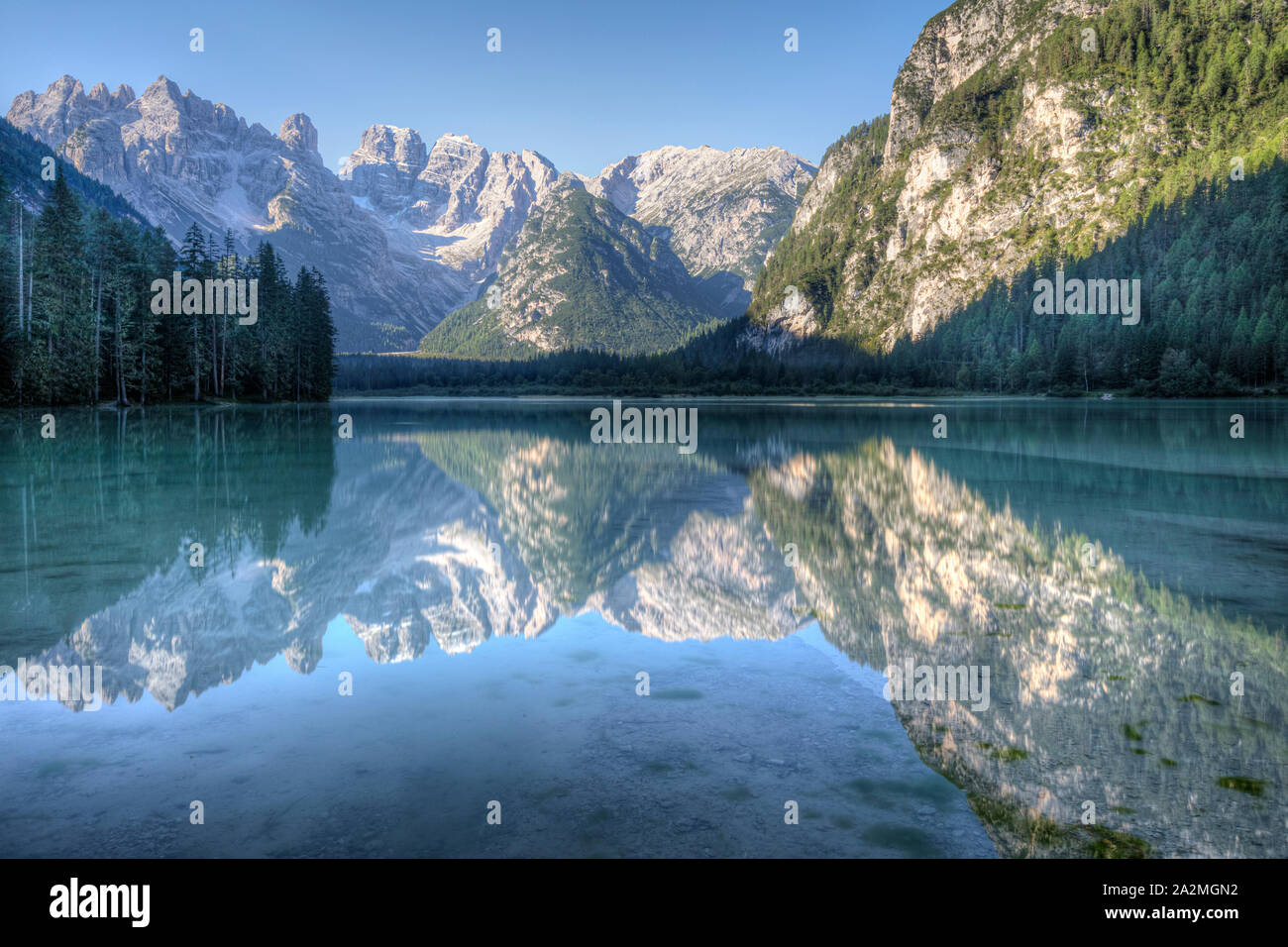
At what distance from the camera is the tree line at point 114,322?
57.9m

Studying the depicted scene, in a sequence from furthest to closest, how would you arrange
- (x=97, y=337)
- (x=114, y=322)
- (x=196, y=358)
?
(x=196, y=358) → (x=114, y=322) → (x=97, y=337)

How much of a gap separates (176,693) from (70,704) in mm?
870

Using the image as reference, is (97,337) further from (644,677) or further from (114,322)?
(644,677)

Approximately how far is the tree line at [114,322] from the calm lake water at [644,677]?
160ft

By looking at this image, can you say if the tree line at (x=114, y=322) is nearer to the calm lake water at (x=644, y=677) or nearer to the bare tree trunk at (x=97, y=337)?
the bare tree trunk at (x=97, y=337)

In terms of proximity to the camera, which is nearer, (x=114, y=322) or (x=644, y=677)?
(x=644, y=677)

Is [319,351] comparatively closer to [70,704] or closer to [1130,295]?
[70,704]

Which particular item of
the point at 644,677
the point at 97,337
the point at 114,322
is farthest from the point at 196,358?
the point at 644,677

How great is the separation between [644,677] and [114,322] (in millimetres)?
75736

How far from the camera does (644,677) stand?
8617mm

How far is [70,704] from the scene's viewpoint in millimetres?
7426

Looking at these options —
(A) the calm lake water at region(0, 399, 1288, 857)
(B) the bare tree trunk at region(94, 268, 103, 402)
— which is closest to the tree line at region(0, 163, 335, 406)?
(B) the bare tree trunk at region(94, 268, 103, 402)
